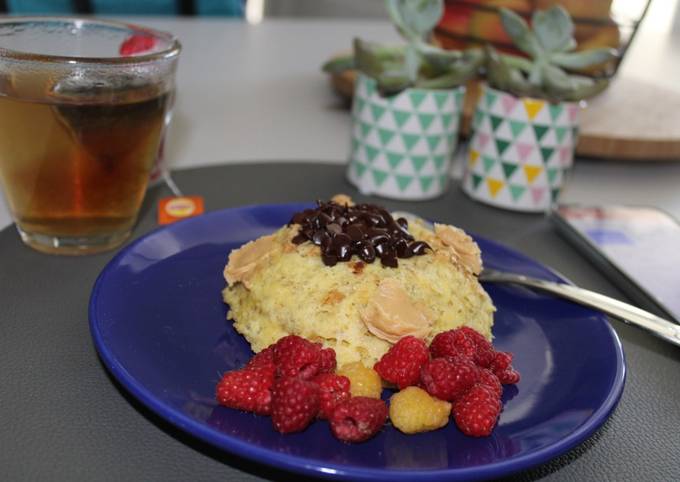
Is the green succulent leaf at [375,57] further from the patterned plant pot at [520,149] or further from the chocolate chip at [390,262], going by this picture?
the chocolate chip at [390,262]

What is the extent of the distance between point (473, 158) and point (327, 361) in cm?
84

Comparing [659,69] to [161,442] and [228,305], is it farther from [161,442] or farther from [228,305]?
[161,442]

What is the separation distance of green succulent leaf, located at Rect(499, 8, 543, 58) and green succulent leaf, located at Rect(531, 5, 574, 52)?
2 centimetres

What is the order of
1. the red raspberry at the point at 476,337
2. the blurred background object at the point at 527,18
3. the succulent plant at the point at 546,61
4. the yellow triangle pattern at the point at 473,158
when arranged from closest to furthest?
the red raspberry at the point at 476,337 < the succulent plant at the point at 546,61 < the yellow triangle pattern at the point at 473,158 < the blurred background object at the point at 527,18

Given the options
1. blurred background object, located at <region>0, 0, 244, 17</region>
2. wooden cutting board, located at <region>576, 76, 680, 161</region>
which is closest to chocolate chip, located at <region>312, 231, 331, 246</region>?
wooden cutting board, located at <region>576, 76, 680, 161</region>

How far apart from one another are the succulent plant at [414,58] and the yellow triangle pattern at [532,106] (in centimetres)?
13

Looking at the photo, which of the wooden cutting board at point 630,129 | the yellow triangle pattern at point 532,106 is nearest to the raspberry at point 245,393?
the yellow triangle pattern at point 532,106

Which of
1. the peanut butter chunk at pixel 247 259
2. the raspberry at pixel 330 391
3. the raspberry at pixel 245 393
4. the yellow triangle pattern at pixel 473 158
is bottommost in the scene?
the yellow triangle pattern at pixel 473 158

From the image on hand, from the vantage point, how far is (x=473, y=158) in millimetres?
1613

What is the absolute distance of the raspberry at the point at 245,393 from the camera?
0.79 m

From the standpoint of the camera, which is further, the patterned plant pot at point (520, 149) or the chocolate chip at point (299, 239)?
the patterned plant pot at point (520, 149)

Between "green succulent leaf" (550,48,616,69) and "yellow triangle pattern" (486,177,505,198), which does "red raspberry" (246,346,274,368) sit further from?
"green succulent leaf" (550,48,616,69)

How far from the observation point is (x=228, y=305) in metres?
1.05

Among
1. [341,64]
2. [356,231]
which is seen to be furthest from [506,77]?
[356,231]
